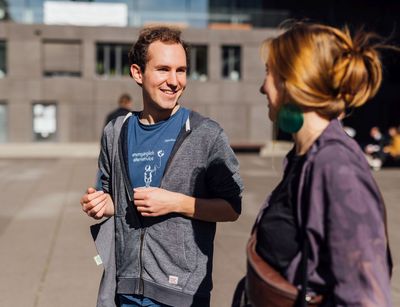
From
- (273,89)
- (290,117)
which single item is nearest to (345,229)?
(290,117)

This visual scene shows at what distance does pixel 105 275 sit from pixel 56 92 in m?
31.7

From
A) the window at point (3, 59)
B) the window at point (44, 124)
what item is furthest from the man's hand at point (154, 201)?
the window at point (3, 59)

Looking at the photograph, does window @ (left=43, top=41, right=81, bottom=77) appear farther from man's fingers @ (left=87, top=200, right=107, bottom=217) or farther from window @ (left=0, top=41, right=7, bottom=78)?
man's fingers @ (left=87, top=200, right=107, bottom=217)

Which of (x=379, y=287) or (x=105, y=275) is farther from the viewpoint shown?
(x=105, y=275)

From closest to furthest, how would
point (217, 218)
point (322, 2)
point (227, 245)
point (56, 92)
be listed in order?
point (217, 218) → point (227, 245) → point (56, 92) → point (322, 2)

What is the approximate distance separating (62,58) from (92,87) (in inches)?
93.4

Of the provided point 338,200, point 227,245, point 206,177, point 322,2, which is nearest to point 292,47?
point 338,200

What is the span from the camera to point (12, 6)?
33.5 m

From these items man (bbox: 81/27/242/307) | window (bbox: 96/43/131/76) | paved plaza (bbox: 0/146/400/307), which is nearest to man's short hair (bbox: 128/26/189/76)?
man (bbox: 81/27/242/307)

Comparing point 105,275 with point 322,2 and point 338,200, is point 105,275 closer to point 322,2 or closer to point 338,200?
point 338,200

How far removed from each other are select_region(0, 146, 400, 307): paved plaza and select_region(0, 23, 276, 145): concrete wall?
59.7ft

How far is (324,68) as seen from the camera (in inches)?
68.0

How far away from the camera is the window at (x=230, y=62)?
115ft

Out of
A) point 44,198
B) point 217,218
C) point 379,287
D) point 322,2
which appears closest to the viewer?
point 379,287
